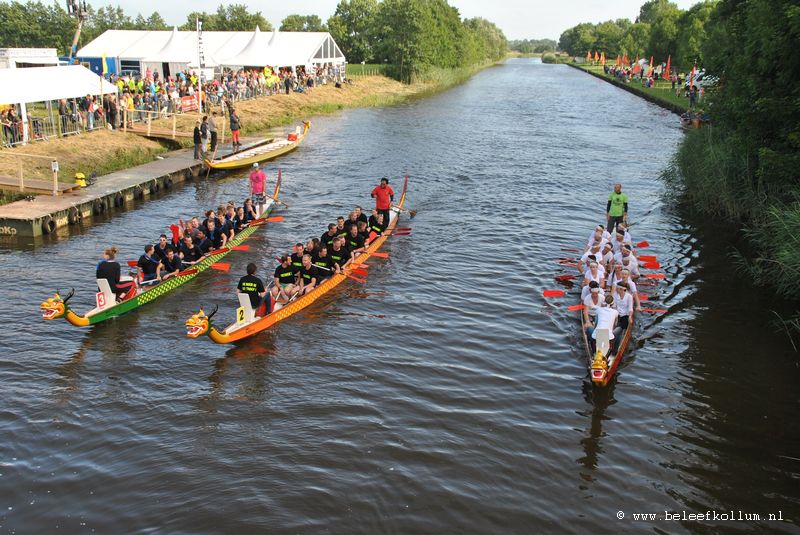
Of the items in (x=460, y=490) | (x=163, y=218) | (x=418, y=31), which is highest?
(x=418, y=31)

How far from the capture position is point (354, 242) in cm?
1920

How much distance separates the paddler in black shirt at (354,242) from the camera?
18.9 metres

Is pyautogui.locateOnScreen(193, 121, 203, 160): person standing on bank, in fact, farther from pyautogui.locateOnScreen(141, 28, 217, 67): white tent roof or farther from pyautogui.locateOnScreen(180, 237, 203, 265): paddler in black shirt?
pyautogui.locateOnScreen(141, 28, 217, 67): white tent roof

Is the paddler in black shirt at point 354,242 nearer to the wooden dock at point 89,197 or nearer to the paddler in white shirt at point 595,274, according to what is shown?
the paddler in white shirt at point 595,274

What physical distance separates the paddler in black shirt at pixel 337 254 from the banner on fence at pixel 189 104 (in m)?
25.5

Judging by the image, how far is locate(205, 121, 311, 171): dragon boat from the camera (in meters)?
31.4

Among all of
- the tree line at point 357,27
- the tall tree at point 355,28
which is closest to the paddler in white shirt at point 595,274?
the tree line at point 357,27

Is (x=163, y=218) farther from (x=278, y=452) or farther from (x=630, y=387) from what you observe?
(x=630, y=387)

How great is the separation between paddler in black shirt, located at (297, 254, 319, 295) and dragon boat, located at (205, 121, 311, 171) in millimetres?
15668

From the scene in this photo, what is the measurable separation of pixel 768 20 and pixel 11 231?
22.2 m

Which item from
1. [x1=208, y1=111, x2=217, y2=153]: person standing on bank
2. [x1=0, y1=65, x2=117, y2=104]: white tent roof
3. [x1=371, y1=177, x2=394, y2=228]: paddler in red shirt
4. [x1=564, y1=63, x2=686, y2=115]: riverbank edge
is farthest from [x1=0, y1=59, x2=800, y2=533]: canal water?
[x1=564, y1=63, x2=686, y2=115]: riverbank edge

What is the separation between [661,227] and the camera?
24.3 meters

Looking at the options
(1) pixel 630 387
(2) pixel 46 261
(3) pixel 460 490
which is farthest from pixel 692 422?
(2) pixel 46 261

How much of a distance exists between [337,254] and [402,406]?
6.35 metres
